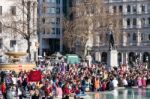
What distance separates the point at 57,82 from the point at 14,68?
1348 cm

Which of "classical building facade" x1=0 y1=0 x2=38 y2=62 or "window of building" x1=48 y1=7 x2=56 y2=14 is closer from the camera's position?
"classical building facade" x1=0 y1=0 x2=38 y2=62

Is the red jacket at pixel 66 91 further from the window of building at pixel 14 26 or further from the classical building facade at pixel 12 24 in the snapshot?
the classical building facade at pixel 12 24

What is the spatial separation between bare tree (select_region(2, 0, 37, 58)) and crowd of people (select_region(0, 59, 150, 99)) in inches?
529

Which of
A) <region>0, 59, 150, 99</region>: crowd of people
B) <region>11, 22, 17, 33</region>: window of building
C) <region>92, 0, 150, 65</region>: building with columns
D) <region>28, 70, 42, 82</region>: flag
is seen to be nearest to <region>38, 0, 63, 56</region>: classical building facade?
<region>92, 0, 150, 65</region>: building with columns

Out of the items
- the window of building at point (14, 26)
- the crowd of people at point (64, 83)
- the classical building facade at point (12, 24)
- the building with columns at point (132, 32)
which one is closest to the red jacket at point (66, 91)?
the crowd of people at point (64, 83)

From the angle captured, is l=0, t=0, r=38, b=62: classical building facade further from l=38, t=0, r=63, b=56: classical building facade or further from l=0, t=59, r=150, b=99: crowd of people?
l=38, t=0, r=63, b=56: classical building facade

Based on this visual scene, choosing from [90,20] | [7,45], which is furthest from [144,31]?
[7,45]

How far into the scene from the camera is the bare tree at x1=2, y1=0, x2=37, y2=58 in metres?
67.1

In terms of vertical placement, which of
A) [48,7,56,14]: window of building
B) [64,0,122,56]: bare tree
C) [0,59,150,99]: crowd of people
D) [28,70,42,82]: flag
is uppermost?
[48,7,56,14]: window of building

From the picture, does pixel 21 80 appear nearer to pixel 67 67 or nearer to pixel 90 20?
pixel 67 67

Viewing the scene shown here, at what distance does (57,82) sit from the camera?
37.9 meters

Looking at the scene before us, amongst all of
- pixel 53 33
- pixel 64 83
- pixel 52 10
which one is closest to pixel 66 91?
pixel 64 83

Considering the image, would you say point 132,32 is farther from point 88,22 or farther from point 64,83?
point 64,83

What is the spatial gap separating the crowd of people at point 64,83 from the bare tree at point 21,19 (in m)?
13.4
